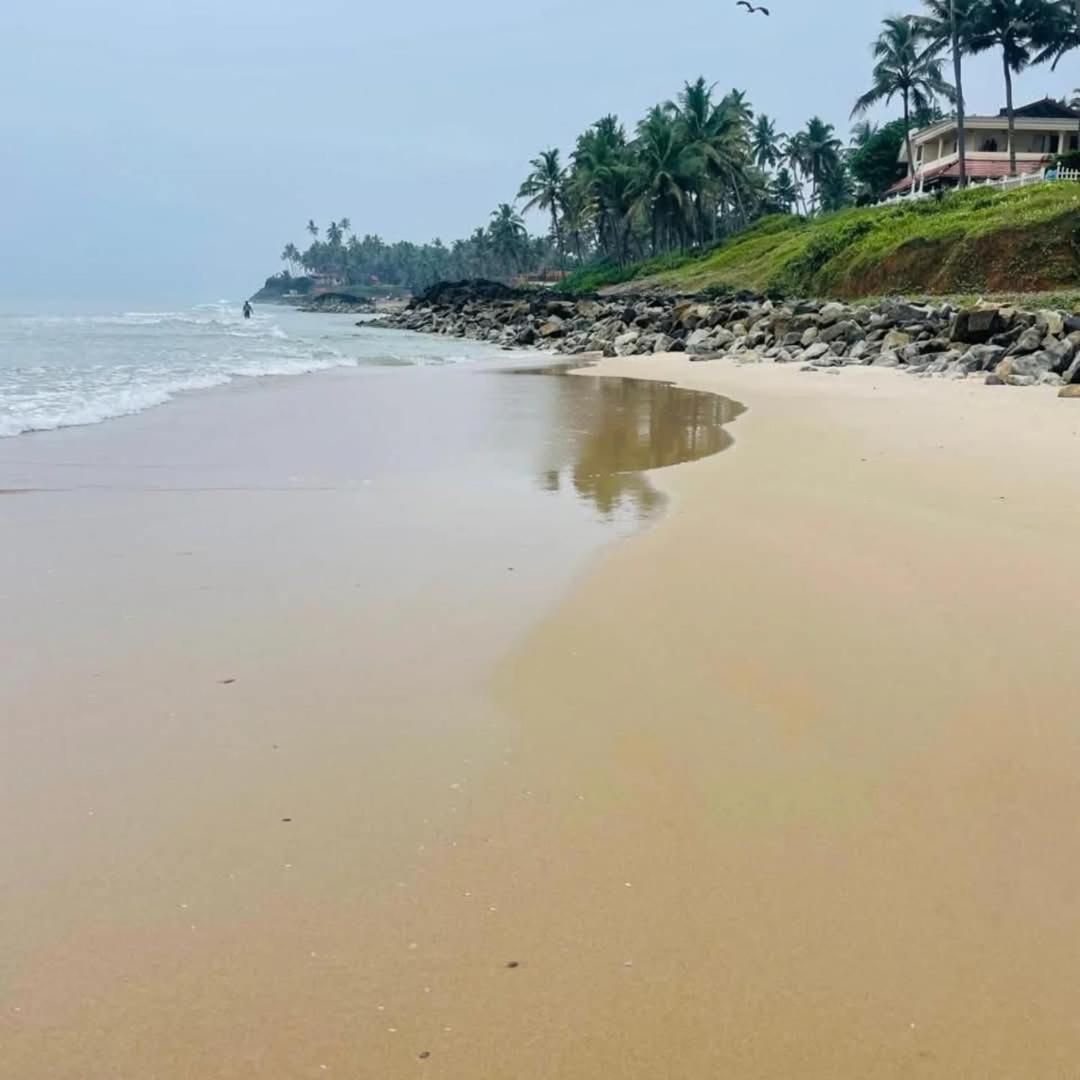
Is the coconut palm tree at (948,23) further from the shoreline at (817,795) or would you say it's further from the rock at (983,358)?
the shoreline at (817,795)

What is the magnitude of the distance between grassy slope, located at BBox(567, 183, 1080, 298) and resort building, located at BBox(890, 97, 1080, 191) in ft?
42.8

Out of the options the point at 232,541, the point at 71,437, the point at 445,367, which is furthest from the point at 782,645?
the point at 445,367

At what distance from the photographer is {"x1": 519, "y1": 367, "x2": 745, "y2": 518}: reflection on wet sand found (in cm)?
701

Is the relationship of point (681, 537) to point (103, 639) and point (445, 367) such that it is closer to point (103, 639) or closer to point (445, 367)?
point (103, 639)

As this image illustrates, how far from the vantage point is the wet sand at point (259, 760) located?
188cm

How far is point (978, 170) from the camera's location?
4606cm

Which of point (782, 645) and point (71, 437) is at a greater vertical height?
point (71, 437)

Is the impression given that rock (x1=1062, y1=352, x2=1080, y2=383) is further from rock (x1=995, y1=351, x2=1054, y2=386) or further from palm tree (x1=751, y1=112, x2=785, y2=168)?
palm tree (x1=751, y1=112, x2=785, y2=168)

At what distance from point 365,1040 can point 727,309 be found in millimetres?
23517

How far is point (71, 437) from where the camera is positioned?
9.73 meters

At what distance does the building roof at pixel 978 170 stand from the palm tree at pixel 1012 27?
412 cm

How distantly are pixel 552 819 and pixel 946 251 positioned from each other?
2765 cm

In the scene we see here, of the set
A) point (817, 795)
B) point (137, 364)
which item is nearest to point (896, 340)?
point (817, 795)

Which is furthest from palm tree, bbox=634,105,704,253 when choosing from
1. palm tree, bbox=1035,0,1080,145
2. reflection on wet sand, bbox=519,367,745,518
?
reflection on wet sand, bbox=519,367,745,518
